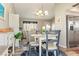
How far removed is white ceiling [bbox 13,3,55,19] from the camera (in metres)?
1.39

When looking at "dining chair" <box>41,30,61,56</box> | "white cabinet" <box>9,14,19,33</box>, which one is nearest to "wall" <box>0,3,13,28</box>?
"white cabinet" <box>9,14,19,33</box>

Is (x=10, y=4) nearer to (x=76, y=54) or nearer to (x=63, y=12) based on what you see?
(x=63, y=12)

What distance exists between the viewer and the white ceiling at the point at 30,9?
139 centimetres

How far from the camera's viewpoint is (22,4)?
1374 mm

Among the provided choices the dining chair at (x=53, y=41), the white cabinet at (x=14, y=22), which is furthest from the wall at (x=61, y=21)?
the white cabinet at (x=14, y=22)

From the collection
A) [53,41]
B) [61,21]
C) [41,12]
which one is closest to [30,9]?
[41,12]

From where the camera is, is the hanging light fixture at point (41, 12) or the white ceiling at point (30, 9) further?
the hanging light fixture at point (41, 12)

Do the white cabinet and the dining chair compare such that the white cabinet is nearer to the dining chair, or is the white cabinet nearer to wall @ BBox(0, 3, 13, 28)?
wall @ BBox(0, 3, 13, 28)

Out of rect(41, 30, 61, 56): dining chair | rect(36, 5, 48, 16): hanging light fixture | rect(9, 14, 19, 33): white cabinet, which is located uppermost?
rect(36, 5, 48, 16): hanging light fixture

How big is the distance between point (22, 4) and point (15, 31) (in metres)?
0.33

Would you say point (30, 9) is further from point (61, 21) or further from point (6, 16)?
point (61, 21)

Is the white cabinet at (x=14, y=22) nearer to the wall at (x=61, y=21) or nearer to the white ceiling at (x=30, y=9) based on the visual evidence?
the white ceiling at (x=30, y=9)

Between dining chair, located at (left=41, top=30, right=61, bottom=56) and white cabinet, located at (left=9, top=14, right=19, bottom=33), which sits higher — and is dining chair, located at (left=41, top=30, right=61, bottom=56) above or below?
below

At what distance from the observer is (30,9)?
150 cm
